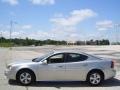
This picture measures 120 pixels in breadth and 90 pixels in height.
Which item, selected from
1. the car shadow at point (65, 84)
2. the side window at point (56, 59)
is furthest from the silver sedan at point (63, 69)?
the car shadow at point (65, 84)

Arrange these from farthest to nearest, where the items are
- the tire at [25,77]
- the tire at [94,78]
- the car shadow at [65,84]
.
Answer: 1. the tire at [94,78]
2. the car shadow at [65,84]
3. the tire at [25,77]

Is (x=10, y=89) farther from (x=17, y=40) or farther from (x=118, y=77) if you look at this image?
(x=17, y=40)

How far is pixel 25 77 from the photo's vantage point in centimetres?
1205

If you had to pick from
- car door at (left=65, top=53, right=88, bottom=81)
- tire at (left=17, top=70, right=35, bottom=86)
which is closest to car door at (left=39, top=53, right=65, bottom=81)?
car door at (left=65, top=53, right=88, bottom=81)

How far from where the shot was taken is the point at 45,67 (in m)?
12.1

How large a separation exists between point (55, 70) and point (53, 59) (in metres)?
0.49

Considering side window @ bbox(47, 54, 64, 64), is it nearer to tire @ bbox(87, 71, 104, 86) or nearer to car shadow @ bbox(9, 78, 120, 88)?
car shadow @ bbox(9, 78, 120, 88)

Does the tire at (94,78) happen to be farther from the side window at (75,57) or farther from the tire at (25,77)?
the tire at (25,77)

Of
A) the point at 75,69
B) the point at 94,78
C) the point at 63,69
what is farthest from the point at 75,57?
the point at 94,78

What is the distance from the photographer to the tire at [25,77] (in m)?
12.0

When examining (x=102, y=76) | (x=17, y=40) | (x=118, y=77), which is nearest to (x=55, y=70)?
(x=102, y=76)

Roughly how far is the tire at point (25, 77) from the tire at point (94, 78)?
88.8 inches

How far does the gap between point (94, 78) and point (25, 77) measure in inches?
106

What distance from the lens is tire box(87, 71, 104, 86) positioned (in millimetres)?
12336
